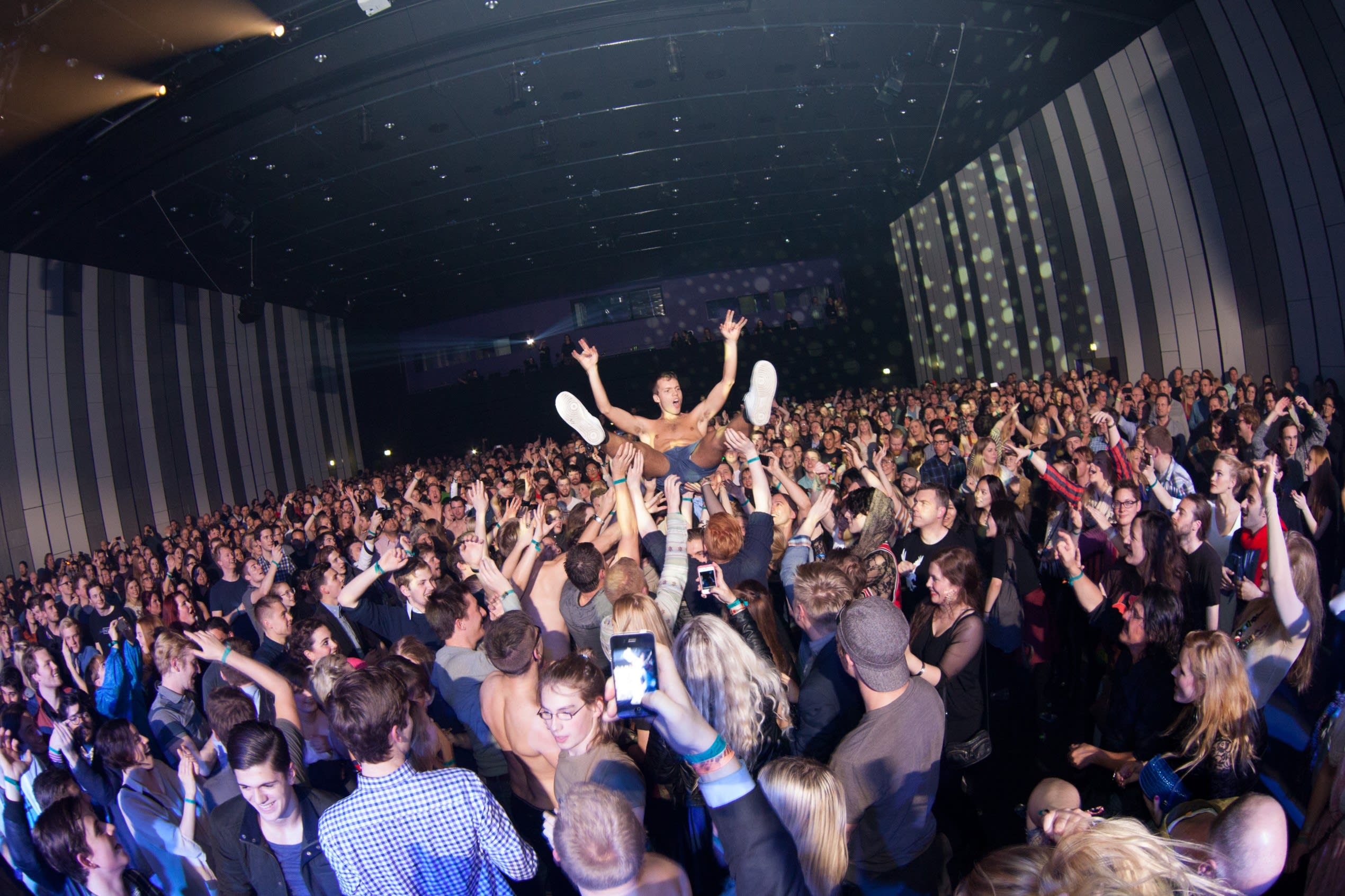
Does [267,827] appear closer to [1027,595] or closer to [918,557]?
[918,557]

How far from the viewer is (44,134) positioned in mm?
7922

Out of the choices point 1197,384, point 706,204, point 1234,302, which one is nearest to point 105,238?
point 706,204

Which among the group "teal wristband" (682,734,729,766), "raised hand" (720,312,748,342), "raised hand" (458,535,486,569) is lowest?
"teal wristband" (682,734,729,766)

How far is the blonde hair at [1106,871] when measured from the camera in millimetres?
1090

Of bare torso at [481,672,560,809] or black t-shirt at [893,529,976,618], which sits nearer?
bare torso at [481,672,560,809]

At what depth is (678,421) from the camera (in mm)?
5848

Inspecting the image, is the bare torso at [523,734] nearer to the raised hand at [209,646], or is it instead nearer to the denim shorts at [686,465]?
the raised hand at [209,646]

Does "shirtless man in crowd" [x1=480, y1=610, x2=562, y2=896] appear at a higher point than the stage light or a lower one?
lower

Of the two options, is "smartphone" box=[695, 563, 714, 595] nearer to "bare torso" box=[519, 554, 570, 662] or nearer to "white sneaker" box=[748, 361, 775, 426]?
"bare torso" box=[519, 554, 570, 662]

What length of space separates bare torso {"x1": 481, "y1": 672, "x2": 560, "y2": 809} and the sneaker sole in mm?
3039

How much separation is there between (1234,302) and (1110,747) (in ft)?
31.3

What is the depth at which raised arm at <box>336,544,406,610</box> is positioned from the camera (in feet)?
10.3

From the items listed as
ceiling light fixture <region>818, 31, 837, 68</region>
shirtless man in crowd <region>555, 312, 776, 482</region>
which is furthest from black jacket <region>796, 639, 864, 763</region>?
ceiling light fixture <region>818, 31, 837, 68</region>

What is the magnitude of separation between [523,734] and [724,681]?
2.41 feet
